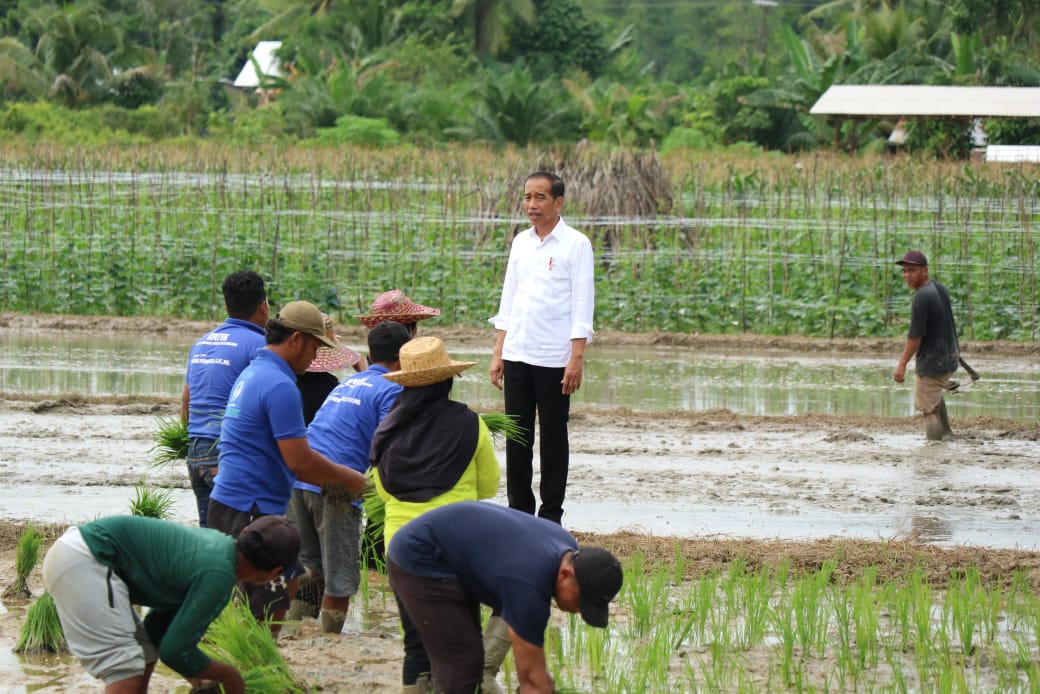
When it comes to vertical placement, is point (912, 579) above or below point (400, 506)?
below

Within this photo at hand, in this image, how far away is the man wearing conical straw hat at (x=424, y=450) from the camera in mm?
5227

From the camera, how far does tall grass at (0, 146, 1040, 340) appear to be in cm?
1784

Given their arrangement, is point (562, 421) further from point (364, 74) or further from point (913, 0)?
point (913, 0)

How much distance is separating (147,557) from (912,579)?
3.59 m

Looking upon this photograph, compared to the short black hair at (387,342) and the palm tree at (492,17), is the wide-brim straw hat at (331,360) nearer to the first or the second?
the short black hair at (387,342)

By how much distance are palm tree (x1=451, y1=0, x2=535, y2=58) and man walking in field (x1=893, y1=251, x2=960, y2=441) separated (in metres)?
40.7

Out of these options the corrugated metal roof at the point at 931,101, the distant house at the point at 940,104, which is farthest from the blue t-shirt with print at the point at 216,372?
the corrugated metal roof at the point at 931,101

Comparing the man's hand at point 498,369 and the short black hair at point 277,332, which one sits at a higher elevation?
the short black hair at point 277,332

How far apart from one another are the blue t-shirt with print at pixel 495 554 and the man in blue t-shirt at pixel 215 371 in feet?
5.93

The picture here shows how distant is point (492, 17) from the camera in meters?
50.9

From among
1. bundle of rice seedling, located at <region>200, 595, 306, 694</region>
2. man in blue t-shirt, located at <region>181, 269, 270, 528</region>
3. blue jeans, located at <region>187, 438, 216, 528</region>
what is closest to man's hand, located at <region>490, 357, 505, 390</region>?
man in blue t-shirt, located at <region>181, 269, 270, 528</region>

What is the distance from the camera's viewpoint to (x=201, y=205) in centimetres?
1984

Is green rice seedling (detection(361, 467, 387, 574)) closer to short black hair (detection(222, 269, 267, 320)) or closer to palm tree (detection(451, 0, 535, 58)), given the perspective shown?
short black hair (detection(222, 269, 267, 320))

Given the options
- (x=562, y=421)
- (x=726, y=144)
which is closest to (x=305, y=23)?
(x=726, y=144)
